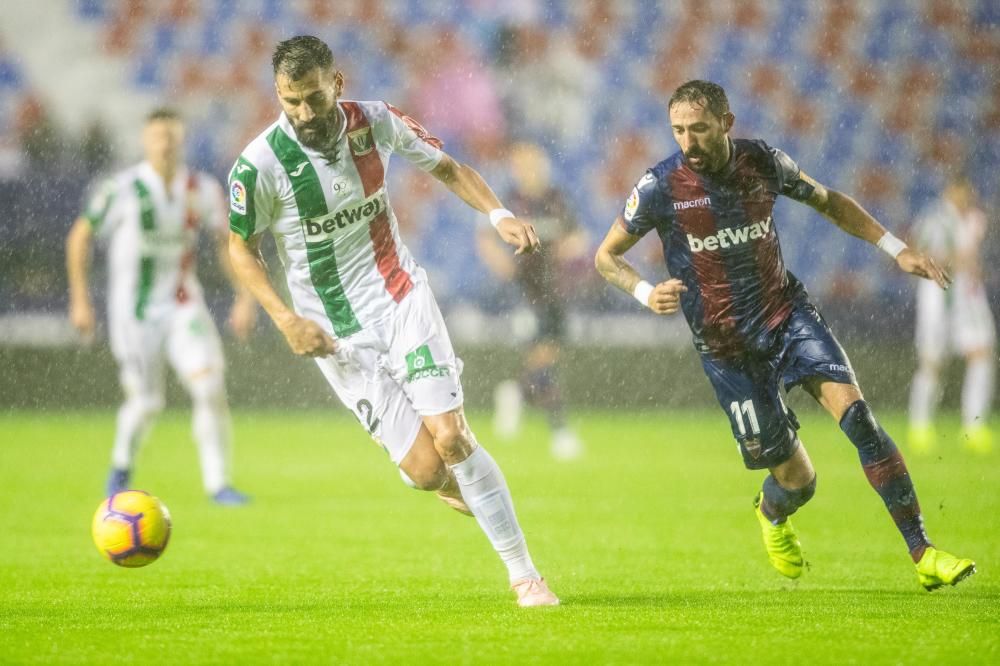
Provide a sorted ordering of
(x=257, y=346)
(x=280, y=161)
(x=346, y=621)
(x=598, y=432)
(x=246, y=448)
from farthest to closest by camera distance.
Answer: (x=257, y=346), (x=598, y=432), (x=246, y=448), (x=280, y=161), (x=346, y=621)

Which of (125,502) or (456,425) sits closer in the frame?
(456,425)

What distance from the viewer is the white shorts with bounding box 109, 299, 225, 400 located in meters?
10.3

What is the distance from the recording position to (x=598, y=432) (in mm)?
16000

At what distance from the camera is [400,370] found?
241 inches

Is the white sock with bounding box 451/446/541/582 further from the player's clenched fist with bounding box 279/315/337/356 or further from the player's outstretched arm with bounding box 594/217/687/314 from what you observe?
the player's outstretched arm with bounding box 594/217/687/314

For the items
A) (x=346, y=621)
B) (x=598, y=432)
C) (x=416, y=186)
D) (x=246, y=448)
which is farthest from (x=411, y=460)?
(x=416, y=186)

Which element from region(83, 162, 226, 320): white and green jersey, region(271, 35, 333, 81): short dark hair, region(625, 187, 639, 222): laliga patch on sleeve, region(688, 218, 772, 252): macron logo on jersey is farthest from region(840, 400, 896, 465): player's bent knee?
region(83, 162, 226, 320): white and green jersey

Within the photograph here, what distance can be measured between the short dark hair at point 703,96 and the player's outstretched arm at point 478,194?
0.80 meters

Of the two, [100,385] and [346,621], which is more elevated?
[346,621]

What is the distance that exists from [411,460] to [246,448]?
8.47 meters

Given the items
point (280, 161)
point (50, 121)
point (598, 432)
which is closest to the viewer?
point (280, 161)

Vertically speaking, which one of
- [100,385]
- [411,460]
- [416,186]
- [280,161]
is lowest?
[100,385]

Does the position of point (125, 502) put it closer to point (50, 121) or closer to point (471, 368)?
point (471, 368)

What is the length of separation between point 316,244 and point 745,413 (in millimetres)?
1949
